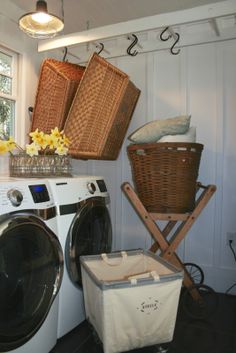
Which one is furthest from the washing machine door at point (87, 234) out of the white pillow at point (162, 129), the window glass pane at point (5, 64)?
the window glass pane at point (5, 64)

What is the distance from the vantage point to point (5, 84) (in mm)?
2258

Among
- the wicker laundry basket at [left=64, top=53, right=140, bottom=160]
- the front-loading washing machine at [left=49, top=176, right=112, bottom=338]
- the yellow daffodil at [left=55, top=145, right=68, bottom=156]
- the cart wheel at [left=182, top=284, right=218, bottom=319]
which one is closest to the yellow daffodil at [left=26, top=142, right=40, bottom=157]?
the yellow daffodil at [left=55, top=145, right=68, bottom=156]

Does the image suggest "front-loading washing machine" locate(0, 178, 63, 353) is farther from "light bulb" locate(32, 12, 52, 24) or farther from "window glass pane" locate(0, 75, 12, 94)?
"window glass pane" locate(0, 75, 12, 94)

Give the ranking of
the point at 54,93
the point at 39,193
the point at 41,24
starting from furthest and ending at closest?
the point at 54,93
the point at 41,24
the point at 39,193

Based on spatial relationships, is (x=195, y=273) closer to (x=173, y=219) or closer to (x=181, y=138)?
(x=173, y=219)

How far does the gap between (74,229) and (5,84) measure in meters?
1.30

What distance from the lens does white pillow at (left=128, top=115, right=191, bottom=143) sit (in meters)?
1.93

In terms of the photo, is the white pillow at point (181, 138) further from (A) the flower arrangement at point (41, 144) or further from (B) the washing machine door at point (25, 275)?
(B) the washing machine door at point (25, 275)

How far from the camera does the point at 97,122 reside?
2.10m

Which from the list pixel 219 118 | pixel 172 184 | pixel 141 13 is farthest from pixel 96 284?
pixel 141 13

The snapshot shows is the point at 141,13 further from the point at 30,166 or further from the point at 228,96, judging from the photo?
the point at 30,166

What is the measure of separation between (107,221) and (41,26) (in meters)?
1.30

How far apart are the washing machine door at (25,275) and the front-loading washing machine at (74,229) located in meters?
0.13

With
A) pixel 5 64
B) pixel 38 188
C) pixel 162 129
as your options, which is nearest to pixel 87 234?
pixel 38 188
